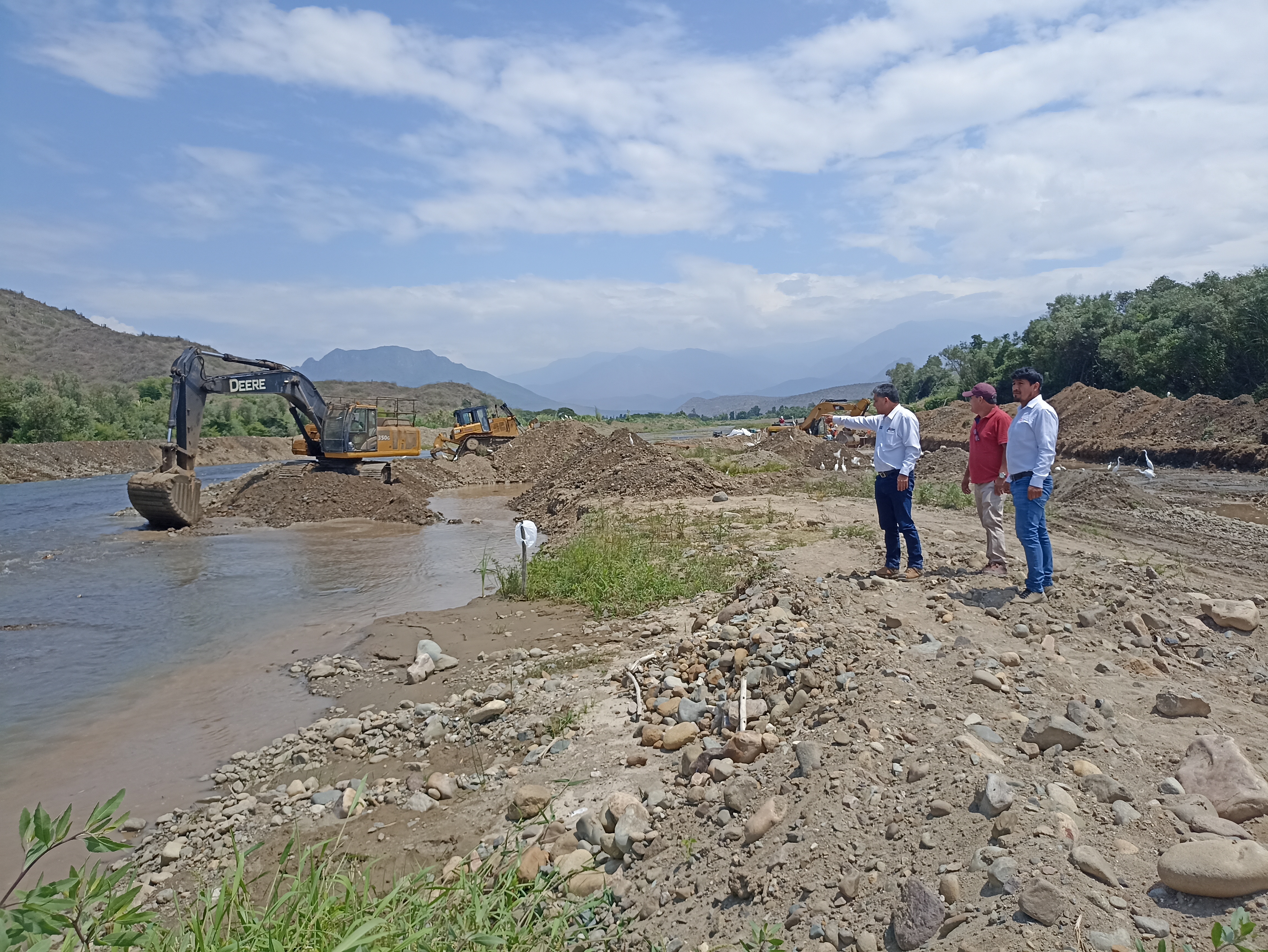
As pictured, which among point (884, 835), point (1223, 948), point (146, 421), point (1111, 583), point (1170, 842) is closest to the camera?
point (1223, 948)

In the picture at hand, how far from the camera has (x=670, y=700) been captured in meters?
5.18

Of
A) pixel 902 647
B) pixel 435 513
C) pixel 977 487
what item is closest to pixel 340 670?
pixel 902 647

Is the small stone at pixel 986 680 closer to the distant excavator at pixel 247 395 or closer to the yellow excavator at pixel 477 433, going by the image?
the distant excavator at pixel 247 395

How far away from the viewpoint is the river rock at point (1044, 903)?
7.92 feet

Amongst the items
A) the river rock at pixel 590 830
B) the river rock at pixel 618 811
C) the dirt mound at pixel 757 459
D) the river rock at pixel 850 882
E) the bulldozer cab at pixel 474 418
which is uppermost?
the bulldozer cab at pixel 474 418

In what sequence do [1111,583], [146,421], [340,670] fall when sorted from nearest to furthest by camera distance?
[1111,583], [340,670], [146,421]

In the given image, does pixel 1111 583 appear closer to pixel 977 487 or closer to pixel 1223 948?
pixel 977 487

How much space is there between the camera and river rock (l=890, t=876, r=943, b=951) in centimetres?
254

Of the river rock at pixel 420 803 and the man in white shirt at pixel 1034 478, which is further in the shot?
the man in white shirt at pixel 1034 478

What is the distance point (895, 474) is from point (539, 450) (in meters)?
24.0

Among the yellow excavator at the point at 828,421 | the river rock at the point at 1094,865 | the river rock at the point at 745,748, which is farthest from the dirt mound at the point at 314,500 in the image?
the river rock at the point at 1094,865

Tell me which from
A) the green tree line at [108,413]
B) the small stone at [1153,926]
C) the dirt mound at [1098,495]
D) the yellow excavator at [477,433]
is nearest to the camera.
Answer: the small stone at [1153,926]

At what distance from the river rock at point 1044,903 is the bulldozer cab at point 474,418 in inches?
1156

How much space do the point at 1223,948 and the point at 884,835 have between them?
3.68ft
